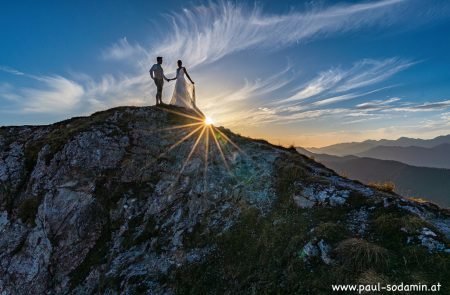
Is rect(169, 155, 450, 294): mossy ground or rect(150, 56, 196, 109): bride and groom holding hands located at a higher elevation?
rect(150, 56, 196, 109): bride and groom holding hands

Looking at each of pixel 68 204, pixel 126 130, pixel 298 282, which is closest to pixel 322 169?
pixel 298 282

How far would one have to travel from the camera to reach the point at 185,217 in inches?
632

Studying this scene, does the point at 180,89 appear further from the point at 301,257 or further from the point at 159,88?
the point at 301,257

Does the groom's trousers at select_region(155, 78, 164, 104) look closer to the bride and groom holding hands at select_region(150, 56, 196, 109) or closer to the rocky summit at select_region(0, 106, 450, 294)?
the bride and groom holding hands at select_region(150, 56, 196, 109)

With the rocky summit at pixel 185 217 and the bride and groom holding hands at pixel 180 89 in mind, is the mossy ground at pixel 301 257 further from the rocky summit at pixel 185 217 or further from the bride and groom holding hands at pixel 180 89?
the bride and groom holding hands at pixel 180 89

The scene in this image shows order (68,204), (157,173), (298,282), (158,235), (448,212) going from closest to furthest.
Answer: (298,282), (448,212), (158,235), (68,204), (157,173)

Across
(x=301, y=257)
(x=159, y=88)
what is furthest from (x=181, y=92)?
(x=301, y=257)

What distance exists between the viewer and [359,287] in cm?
914

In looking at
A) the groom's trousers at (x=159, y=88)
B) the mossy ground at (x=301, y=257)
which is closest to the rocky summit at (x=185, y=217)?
the mossy ground at (x=301, y=257)

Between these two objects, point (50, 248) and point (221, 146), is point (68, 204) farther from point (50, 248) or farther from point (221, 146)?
point (221, 146)

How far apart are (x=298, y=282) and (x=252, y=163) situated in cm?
923

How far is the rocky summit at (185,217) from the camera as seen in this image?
417 inches

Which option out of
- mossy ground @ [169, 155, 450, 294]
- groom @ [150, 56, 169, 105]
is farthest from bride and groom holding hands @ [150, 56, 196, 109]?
mossy ground @ [169, 155, 450, 294]

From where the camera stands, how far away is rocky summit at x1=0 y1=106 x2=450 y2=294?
10.6 m
